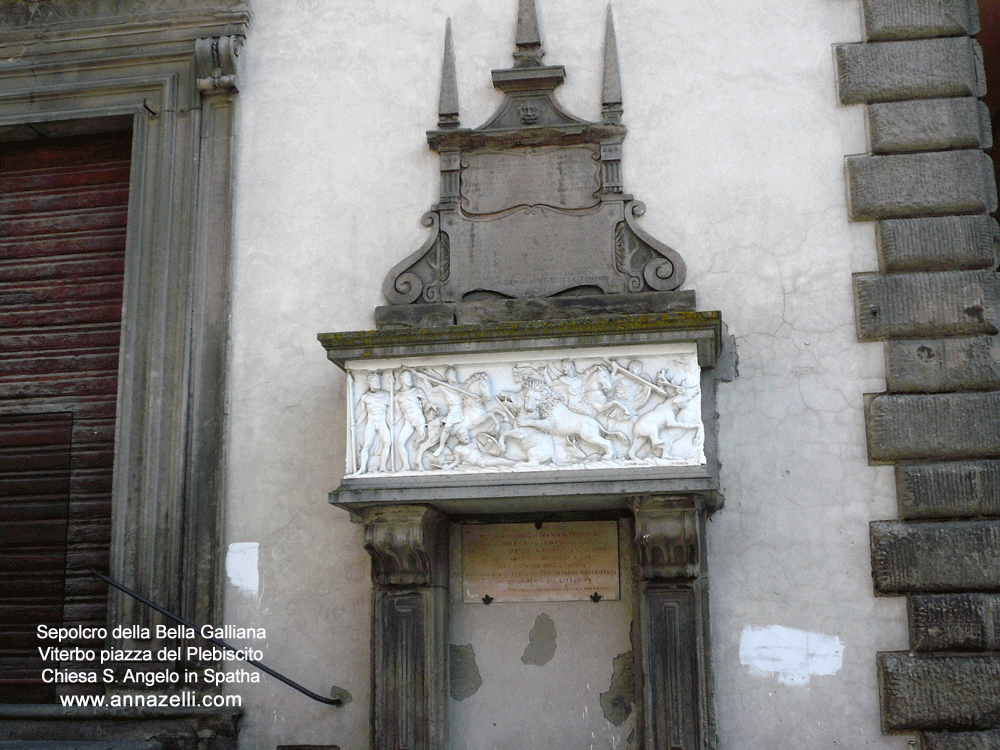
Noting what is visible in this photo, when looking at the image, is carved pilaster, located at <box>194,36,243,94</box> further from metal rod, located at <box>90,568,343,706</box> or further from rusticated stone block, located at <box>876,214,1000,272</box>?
rusticated stone block, located at <box>876,214,1000,272</box>

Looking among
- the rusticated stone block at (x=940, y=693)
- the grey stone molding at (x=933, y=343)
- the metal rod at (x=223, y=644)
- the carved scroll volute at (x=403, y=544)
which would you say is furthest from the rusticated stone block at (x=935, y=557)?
the metal rod at (x=223, y=644)

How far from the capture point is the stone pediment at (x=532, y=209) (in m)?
6.18

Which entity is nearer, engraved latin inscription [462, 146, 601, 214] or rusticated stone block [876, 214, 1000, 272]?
rusticated stone block [876, 214, 1000, 272]

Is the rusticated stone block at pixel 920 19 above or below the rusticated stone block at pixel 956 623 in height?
above

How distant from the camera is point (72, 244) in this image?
22.9ft

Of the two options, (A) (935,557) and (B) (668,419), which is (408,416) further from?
(A) (935,557)

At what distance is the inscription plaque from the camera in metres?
5.82

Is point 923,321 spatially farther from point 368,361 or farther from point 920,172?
point 368,361

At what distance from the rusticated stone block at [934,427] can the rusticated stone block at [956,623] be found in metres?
0.74

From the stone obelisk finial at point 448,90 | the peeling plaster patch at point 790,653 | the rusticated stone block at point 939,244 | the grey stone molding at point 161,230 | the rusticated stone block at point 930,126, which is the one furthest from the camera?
the stone obelisk finial at point 448,90

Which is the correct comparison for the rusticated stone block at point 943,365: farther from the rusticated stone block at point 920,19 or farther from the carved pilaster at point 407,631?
the carved pilaster at point 407,631

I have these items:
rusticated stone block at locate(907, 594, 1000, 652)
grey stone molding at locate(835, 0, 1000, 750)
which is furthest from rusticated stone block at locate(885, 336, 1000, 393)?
rusticated stone block at locate(907, 594, 1000, 652)

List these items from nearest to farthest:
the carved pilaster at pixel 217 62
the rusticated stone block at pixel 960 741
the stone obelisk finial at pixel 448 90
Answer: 1. the rusticated stone block at pixel 960 741
2. the stone obelisk finial at pixel 448 90
3. the carved pilaster at pixel 217 62

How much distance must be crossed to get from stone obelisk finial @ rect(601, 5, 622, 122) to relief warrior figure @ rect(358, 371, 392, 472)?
2181mm
